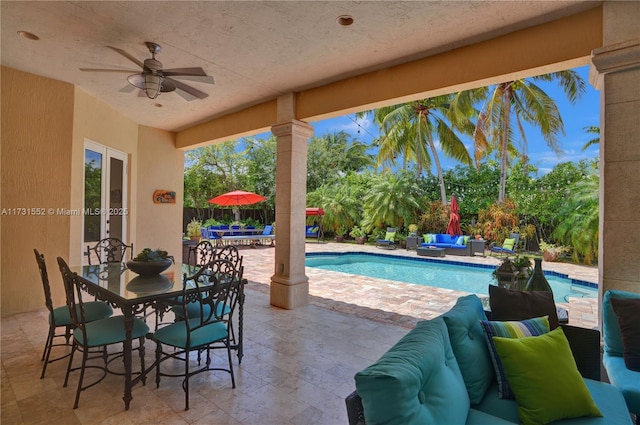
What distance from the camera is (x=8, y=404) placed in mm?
2291

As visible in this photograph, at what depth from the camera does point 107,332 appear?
8.20 ft

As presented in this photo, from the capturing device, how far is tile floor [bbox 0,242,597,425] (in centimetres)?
223

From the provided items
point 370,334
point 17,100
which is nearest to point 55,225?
point 17,100

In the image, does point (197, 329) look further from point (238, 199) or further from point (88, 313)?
point (238, 199)

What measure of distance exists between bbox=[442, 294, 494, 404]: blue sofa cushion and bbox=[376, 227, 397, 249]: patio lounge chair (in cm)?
1053

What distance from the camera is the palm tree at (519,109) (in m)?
9.55

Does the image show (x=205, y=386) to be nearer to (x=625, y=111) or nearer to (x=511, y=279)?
(x=511, y=279)

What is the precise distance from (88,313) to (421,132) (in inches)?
458

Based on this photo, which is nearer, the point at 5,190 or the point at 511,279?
the point at 511,279

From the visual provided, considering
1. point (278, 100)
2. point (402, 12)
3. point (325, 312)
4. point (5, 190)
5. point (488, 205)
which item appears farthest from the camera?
point (488, 205)

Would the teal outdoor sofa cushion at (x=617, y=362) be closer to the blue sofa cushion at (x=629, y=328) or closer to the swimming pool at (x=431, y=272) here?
the blue sofa cushion at (x=629, y=328)

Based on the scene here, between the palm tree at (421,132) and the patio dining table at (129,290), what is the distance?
10636 millimetres

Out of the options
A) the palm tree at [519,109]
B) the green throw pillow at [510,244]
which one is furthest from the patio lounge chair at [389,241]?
the palm tree at [519,109]

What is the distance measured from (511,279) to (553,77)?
9.86 metres
